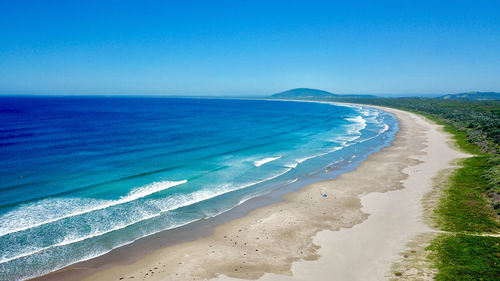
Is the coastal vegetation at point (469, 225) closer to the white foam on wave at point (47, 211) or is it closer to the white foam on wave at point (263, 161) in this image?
the white foam on wave at point (263, 161)

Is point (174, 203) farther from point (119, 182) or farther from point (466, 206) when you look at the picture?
point (466, 206)

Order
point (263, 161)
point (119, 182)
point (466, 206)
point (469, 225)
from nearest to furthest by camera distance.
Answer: point (469, 225) → point (466, 206) → point (119, 182) → point (263, 161)

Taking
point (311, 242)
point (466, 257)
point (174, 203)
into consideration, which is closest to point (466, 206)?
point (466, 257)

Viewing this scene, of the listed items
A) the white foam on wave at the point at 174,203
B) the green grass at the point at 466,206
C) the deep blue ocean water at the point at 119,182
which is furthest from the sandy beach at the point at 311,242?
the white foam on wave at the point at 174,203

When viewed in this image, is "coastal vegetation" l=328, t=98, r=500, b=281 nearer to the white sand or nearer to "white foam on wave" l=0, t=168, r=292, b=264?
the white sand

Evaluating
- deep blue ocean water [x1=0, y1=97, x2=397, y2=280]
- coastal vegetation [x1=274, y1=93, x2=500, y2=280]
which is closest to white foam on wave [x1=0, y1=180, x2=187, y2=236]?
deep blue ocean water [x1=0, y1=97, x2=397, y2=280]
